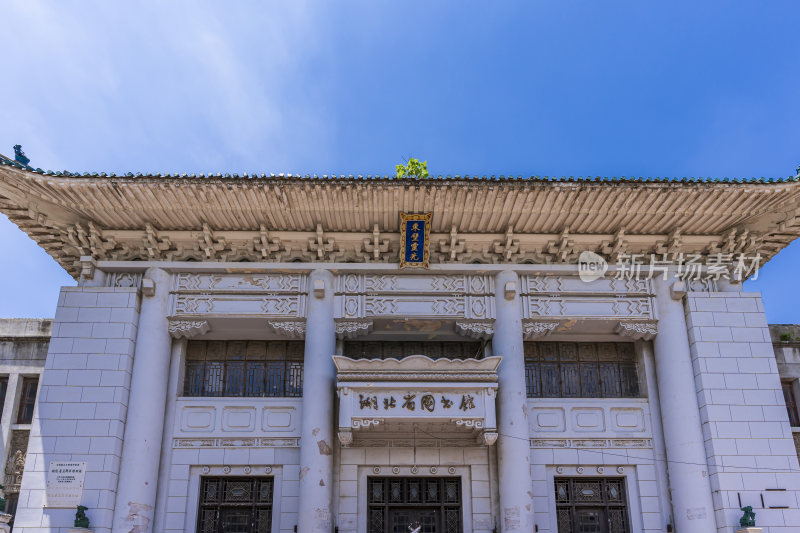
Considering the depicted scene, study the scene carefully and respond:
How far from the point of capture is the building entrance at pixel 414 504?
12.0m

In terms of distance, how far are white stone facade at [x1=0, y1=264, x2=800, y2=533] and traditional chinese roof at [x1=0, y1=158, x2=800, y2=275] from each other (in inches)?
20.3

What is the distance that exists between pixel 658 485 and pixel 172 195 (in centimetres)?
949

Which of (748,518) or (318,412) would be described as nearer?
(748,518)

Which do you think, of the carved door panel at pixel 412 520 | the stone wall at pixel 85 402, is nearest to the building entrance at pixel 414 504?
the carved door panel at pixel 412 520

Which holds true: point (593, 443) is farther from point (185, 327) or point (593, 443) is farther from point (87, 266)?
point (87, 266)

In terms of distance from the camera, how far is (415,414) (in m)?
11.4

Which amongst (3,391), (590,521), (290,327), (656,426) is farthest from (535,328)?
(3,391)

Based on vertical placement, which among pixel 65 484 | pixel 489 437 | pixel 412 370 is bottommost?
pixel 65 484

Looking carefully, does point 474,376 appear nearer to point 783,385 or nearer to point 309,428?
point 309,428

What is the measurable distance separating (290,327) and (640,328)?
20.2 feet

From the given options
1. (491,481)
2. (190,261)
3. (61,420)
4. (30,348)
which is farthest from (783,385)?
(30,348)

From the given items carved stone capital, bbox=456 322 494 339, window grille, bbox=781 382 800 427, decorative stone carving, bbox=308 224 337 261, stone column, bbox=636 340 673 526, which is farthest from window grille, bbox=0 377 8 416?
window grille, bbox=781 382 800 427

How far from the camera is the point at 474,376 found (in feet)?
38.0

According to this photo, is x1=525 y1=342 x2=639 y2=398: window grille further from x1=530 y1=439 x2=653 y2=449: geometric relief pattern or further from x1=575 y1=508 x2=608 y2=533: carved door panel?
x1=575 y1=508 x2=608 y2=533: carved door panel
